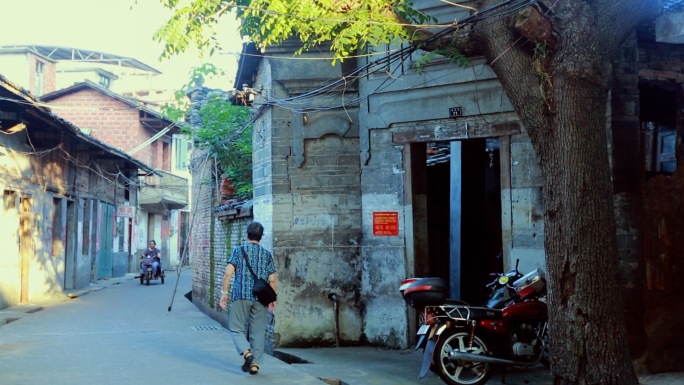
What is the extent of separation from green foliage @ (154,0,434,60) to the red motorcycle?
102 inches

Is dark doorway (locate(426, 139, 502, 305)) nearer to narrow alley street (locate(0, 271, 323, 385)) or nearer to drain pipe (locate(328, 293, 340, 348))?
drain pipe (locate(328, 293, 340, 348))

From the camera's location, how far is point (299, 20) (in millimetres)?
8297

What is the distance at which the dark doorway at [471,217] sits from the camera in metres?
12.8

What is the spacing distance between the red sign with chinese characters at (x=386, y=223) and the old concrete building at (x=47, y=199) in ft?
23.4

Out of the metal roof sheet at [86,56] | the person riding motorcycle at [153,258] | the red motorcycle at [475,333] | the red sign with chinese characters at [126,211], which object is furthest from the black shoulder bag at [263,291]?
the metal roof sheet at [86,56]

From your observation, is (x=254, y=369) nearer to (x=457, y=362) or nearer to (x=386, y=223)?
(x=457, y=362)

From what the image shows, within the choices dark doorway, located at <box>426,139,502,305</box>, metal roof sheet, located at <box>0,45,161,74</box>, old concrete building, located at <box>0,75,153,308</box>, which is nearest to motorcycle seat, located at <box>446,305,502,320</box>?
dark doorway, located at <box>426,139,502,305</box>

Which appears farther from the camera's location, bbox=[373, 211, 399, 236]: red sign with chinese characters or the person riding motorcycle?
the person riding motorcycle

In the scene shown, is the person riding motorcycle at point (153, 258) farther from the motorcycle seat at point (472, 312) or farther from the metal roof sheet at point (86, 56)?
the motorcycle seat at point (472, 312)

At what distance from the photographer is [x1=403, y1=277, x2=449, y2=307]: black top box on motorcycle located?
8414mm

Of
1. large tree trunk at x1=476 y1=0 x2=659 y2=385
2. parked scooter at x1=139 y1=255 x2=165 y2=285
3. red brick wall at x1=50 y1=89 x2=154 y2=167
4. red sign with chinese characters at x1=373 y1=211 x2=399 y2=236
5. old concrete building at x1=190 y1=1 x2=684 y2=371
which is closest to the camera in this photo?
large tree trunk at x1=476 y1=0 x2=659 y2=385

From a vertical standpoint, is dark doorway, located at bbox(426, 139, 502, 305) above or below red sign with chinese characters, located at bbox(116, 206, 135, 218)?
below

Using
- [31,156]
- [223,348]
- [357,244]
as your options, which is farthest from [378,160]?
[31,156]

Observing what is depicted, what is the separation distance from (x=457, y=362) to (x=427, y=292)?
0.76 meters
